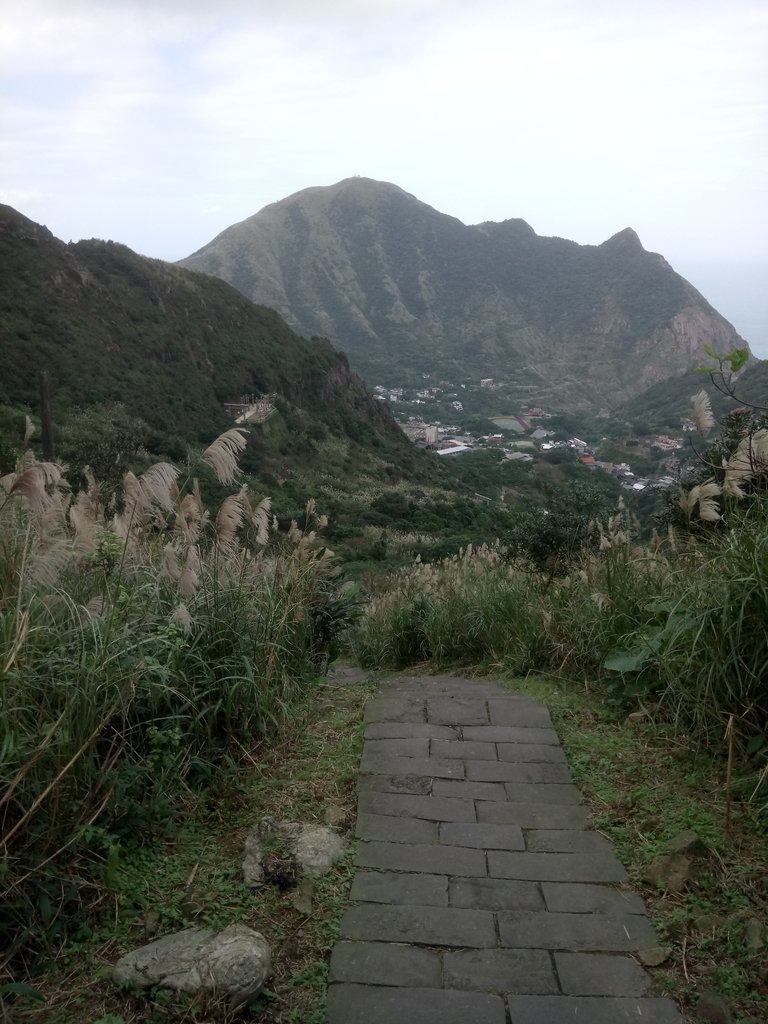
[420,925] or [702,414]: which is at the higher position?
[702,414]

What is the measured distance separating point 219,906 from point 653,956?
117 cm

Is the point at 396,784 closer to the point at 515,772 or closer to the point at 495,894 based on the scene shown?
the point at 515,772

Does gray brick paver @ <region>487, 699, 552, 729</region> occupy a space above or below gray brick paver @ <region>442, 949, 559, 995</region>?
below

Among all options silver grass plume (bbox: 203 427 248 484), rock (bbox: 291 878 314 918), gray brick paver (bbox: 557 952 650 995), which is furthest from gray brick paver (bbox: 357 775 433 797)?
silver grass plume (bbox: 203 427 248 484)

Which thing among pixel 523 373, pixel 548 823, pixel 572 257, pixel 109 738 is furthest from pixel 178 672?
pixel 572 257

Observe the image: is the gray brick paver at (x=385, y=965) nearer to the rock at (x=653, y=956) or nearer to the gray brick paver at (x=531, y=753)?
the rock at (x=653, y=956)

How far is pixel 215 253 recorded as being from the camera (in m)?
102

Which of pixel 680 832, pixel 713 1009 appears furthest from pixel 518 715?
pixel 713 1009

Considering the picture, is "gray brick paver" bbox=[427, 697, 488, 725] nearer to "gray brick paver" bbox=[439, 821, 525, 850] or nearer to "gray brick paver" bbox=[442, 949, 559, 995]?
"gray brick paver" bbox=[439, 821, 525, 850]

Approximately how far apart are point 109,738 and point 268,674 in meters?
0.92

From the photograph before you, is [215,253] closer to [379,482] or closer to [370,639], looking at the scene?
[379,482]

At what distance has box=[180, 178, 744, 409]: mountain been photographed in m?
87.6

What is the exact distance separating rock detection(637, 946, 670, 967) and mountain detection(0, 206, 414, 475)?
87.2 ft

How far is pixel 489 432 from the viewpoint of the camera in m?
65.3
